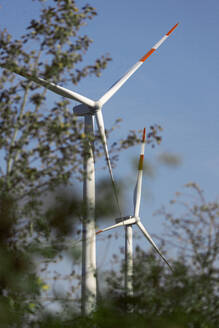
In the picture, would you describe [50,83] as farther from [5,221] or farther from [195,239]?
[195,239]

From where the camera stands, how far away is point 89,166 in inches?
539

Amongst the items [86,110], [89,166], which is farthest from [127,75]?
[89,166]

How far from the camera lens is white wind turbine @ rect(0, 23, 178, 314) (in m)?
13.8

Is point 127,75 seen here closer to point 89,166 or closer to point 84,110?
point 84,110

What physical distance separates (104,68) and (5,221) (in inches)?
178

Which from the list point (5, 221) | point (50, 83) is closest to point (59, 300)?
point (5, 221)

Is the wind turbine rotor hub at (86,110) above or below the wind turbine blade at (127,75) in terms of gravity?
below

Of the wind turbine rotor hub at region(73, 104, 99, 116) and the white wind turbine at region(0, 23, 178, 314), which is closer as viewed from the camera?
the white wind turbine at region(0, 23, 178, 314)

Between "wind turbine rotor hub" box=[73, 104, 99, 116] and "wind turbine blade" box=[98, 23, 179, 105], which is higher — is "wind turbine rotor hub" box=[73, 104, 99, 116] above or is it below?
below

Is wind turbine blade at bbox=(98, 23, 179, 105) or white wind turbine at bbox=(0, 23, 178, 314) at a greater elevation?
wind turbine blade at bbox=(98, 23, 179, 105)

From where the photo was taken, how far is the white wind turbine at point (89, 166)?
13844 mm

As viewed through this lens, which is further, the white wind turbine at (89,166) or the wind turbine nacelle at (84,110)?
the wind turbine nacelle at (84,110)

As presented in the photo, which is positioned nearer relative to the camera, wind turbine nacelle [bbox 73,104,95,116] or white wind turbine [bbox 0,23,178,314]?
white wind turbine [bbox 0,23,178,314]

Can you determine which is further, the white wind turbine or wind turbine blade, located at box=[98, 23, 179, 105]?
wind turbine blade, located at box=[98, 23, 179, 105]
